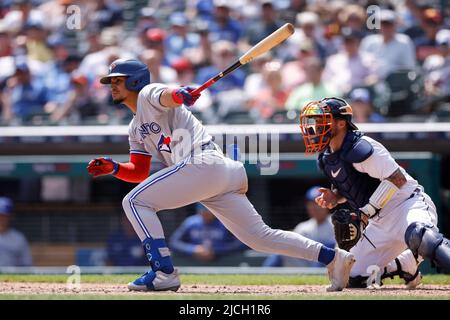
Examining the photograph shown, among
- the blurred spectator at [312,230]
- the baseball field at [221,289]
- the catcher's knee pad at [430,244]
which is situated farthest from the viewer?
the blurred spectator at [312,230]

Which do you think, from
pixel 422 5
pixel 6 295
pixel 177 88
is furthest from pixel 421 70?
pixel 6 295

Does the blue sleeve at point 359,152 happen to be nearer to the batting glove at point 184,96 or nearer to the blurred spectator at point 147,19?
the batting glove at point 184,96

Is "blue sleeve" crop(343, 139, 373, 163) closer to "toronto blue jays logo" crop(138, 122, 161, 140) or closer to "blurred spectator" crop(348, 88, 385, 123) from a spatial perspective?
"toronto blue jays logo" crop(138, 122, 161, 140)

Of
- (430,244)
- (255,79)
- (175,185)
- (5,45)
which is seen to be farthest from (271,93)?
(430,244)

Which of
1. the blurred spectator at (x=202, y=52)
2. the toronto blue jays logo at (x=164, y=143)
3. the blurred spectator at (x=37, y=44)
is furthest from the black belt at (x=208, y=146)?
the blurred spectator at (x=37, y=44)

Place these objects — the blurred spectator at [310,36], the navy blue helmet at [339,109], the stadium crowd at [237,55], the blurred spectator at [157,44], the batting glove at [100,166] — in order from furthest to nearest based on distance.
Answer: the blurred spectator at [157,44]
the blurred spectator at [310,36]
the stadium crowd at [237,55]
the navy blue helmet at [339,109]
the batting glove at [100,166]

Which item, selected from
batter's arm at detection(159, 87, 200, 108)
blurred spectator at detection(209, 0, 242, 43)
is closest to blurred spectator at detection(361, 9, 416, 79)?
blurred spectator at detection(209, 0, 242, 43)

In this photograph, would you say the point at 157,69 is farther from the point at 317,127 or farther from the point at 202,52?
the point at 317,127
